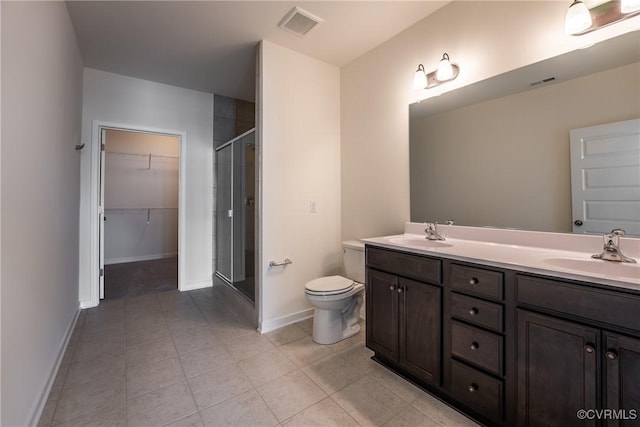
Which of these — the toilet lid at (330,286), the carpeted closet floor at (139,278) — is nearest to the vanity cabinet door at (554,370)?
the toilet lid at (330,286)

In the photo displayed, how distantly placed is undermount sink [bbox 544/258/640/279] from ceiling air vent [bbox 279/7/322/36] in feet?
7.32

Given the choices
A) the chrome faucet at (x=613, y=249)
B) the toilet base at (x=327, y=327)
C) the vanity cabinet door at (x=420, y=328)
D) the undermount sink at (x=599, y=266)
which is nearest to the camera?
the undermount sink at (x=599, y=266)

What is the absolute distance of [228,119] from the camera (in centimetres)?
377

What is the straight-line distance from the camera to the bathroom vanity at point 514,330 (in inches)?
37.8

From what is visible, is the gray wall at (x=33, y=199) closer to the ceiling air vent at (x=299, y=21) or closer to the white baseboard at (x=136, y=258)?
the ceiling air vent at (x=299, y=21)

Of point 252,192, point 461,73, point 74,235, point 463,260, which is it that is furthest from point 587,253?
point 74,235

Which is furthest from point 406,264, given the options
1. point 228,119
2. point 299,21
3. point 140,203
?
point 140,203

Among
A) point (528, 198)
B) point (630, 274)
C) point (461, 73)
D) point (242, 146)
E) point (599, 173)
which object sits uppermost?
point (461, 73)

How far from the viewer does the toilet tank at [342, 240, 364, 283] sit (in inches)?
92.7

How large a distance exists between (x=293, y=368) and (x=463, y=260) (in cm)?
131

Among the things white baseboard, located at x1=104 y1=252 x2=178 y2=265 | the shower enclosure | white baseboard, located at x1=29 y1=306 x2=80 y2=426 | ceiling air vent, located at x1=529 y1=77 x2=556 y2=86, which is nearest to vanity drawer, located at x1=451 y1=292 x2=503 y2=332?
ceiling air vent, located at x1=529 y1=77 x2=556 y2=86

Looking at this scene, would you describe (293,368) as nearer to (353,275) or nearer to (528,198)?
(353,275)

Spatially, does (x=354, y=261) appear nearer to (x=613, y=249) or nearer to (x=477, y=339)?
(x=477, y=339)

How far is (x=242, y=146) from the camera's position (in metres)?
3.16
